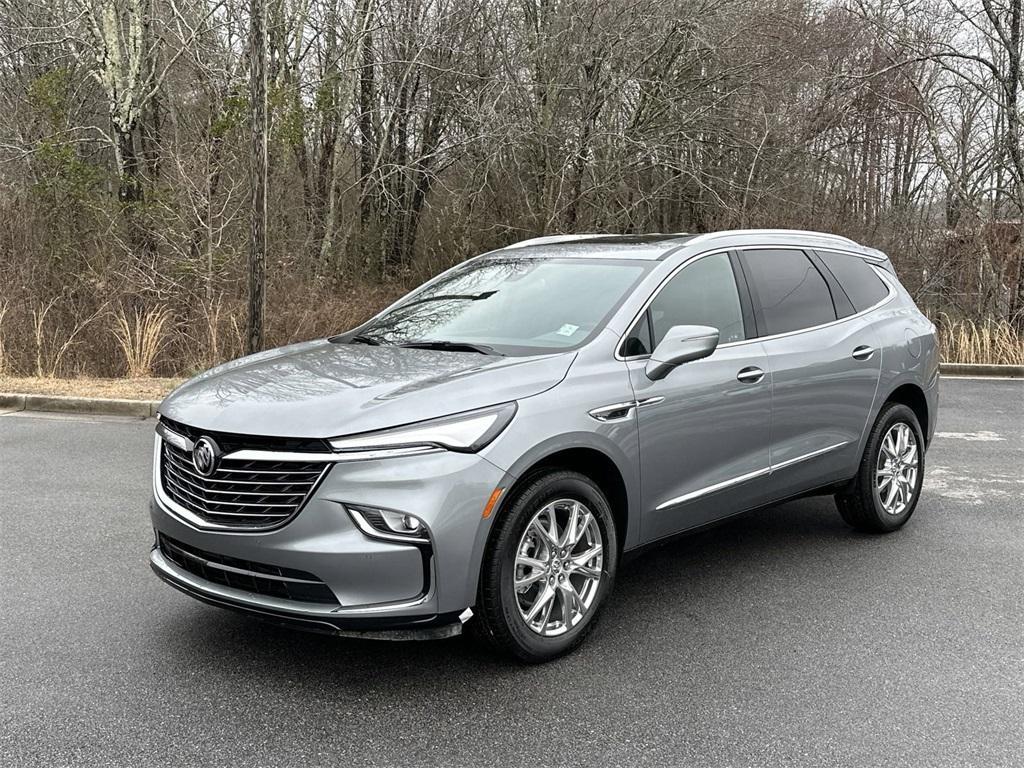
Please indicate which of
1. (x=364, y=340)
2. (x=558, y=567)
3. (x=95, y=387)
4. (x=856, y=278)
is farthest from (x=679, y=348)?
(x=95, y=387)

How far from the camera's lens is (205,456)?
139 inches

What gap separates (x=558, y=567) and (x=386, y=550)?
84 centimetres

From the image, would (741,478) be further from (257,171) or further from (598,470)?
(257,171)

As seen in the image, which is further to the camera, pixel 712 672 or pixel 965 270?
pixel 965 270

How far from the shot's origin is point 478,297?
4.90 metres

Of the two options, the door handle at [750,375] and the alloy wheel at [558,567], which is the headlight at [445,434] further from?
the door handle at [750,375]

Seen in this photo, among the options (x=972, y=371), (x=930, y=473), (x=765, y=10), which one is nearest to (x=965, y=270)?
(x=972, y=371)

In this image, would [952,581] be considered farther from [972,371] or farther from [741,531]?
[972,371]

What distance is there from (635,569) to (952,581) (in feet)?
5.37

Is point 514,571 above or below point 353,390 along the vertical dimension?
below

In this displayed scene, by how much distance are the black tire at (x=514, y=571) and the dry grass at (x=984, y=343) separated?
12.6m

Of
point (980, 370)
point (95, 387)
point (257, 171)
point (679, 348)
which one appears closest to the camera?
point (679, 348)

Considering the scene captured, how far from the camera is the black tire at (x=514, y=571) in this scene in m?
3.54

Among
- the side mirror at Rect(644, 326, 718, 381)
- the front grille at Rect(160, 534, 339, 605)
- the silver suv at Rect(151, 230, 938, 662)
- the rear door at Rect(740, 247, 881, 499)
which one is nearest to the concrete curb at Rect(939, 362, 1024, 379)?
the silver suv at Rect(151, 230, 938, 662)
